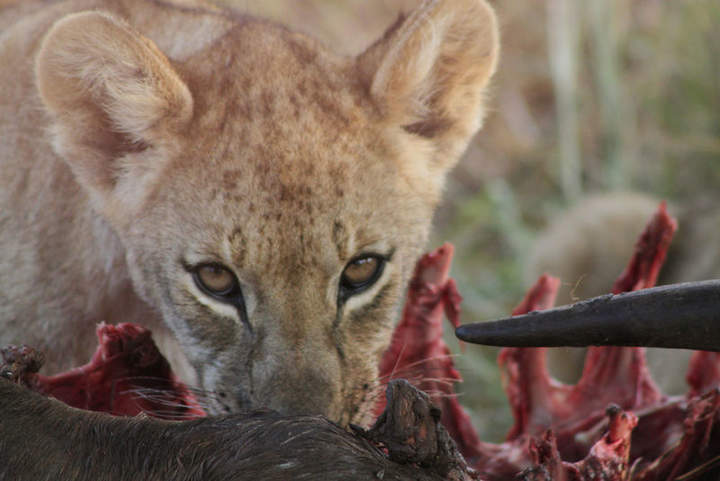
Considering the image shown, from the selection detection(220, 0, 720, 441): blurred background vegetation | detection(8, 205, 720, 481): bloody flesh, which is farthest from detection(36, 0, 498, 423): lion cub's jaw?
detection(220, 0, 720, 441): blurred background vegetation

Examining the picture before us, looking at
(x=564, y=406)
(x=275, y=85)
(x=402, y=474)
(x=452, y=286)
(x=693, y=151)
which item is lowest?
(x=402, y=474)

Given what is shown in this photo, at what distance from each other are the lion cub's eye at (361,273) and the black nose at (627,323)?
0.64m

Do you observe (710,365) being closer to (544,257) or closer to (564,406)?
(564,406)

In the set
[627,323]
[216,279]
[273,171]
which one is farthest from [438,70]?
[627,323]

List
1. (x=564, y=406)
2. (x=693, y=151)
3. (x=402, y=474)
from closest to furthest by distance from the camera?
(x=402, y=474) → (x=564, y=406) → (x=693, y=151)

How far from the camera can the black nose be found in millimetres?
1473

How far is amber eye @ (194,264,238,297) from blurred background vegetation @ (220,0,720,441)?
2.25 meters

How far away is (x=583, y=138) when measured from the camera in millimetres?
5324

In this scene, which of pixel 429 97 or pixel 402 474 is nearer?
pixel 402 474

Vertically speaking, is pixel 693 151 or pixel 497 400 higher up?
pixel 693 151

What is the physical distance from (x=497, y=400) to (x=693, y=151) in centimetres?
146

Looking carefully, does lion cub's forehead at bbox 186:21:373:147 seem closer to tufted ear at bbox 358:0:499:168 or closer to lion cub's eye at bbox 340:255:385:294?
tufted ear at bbox 358:0:499:168

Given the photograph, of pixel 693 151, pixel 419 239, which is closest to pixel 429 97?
pixel 419 239

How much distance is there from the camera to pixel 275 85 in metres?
2.31
